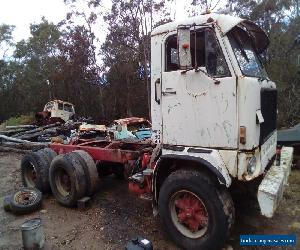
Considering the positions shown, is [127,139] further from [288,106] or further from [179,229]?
[288,106]

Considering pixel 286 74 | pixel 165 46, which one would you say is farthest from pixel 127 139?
pixel 286 74

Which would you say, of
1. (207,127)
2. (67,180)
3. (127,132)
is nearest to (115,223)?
(67,180)

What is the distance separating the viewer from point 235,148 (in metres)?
4.37

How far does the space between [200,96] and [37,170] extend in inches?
158

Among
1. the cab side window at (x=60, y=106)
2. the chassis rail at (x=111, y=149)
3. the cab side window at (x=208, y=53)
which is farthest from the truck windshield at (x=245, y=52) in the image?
the cab side window at (x=60, y=106)

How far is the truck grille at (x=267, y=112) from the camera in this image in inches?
186

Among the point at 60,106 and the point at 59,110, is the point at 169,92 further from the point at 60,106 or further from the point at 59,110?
the point at 60,106

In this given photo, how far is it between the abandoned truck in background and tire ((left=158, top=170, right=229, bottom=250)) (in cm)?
1750

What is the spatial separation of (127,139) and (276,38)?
56.8 ft

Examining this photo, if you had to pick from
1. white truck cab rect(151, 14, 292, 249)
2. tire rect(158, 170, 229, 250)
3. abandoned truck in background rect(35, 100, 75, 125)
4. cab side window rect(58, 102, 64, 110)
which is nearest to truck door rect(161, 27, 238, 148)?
white truck cab rect(151, 14, 292, 249)

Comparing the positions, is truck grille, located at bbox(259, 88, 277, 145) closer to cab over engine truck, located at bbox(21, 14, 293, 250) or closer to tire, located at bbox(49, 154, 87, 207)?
cab over engine truck, located at bbox(21, 14, 293, 250)

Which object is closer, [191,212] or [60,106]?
[191,212]

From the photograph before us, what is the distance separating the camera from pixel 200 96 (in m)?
4.59

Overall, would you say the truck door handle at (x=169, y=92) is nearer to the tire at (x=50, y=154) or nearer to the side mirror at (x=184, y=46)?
the side mirror at (x=184, y=46)
